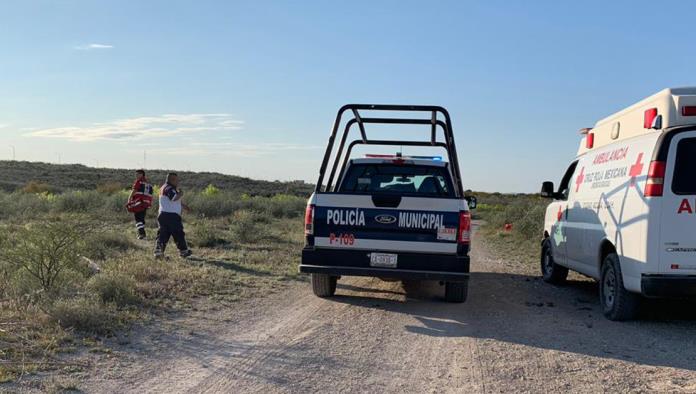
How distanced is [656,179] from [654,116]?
0.90 m

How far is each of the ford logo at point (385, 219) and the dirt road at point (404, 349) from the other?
117cm

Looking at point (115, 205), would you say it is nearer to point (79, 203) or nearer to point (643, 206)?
point (79, 203)

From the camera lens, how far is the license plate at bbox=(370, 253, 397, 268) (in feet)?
26.3

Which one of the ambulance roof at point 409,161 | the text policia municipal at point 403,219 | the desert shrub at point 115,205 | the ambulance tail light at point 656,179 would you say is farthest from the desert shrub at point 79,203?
the ambulance tail light at point 656,179

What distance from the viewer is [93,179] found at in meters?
55.5

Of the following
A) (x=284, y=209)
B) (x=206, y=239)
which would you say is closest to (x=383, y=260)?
(x=206, y=239)

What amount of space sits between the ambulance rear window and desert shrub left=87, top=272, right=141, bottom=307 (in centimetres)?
634

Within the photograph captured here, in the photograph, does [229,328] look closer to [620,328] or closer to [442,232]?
[442,232]

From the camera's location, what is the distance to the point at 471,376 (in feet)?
17.8

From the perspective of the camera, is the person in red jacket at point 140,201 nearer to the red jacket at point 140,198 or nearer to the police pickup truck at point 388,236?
the red jacket at point 140,198

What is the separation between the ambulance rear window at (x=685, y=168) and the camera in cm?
683

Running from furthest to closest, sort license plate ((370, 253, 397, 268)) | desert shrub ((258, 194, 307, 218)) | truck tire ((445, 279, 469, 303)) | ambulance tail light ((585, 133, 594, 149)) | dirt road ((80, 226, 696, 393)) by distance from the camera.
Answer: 1. desert shrub ((258, 194, 307, 218))
2. ambulance tail light ((585, 133, 594, 149))
3. truck tire ((445, 279, 469, 303))
4. license plate ((370, 253, 397, 268))
5. dirt road ((80, 226, 696, 393))

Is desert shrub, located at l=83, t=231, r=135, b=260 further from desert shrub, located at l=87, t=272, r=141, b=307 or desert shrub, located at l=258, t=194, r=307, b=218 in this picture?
desert shrub, located at l=258, t=194, r=307, b=218

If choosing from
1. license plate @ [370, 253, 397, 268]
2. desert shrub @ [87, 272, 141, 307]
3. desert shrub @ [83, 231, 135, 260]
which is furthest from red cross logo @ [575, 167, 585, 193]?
desert shrub @ [83, 231, 135, 260]
